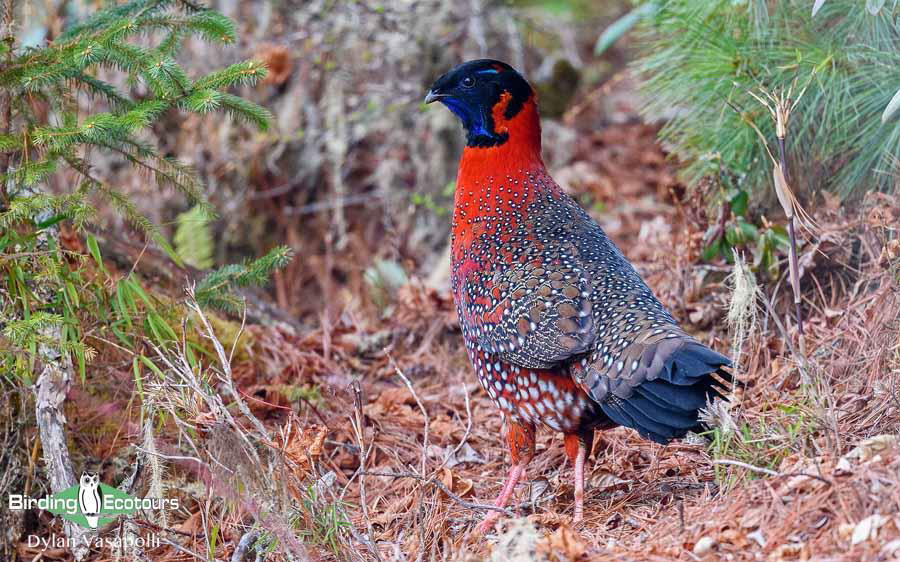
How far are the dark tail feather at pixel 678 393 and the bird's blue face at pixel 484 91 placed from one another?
1661mm

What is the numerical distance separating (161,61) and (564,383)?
84.1 inches

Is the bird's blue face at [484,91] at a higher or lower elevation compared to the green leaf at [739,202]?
higher

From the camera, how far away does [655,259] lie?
18.9 ft

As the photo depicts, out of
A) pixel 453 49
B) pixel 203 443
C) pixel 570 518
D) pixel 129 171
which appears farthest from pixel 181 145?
pixel 570 518

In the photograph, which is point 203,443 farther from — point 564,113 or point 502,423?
point 564,113

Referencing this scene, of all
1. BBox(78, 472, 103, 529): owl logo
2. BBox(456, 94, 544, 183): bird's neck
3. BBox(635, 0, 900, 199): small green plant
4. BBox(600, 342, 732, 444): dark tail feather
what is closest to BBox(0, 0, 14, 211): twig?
BBox(78, 472, 103, 529): owl logo

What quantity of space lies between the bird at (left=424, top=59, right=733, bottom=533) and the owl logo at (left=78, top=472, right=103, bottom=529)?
63.0 inches

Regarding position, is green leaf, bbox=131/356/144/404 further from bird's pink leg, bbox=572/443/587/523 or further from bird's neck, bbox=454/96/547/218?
bird's pink leg, bbox=572/443/587/523

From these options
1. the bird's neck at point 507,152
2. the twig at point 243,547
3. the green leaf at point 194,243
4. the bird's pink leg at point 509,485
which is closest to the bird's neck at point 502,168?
the bird's neck at point 507,152

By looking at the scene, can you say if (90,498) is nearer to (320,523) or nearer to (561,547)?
(320,523)

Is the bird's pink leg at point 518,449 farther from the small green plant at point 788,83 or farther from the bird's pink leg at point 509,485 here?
the small green plant at point 788,83

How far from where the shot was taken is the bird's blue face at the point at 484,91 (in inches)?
179

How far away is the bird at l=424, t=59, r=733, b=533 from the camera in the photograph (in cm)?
338

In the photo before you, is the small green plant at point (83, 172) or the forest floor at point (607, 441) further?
the small green plant at point (83, 172)
